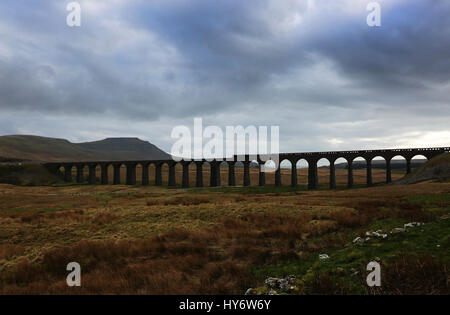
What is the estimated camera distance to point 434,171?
179 feet

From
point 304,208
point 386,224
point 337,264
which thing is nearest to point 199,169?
point 304,208

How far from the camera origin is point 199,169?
80312 millimetres

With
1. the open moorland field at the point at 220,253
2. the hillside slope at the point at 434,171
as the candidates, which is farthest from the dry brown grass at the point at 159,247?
the hillside slope at the point at 434,171

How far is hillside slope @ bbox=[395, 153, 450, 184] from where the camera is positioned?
52.7 meters

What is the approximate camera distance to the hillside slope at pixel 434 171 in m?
52.7

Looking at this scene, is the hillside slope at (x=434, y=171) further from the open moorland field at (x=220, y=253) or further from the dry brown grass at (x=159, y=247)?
the open moorland field at (x=220, y=253)

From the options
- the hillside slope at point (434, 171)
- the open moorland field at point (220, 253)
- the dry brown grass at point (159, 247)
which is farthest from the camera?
the hillside slope at point (434, 171)

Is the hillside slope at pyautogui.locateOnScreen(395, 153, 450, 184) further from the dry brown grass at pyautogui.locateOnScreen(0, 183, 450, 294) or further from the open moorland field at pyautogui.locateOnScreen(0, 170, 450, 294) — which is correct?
the open moorland field at pyautogui.locateOnScreen(0, 170, 450, 294)

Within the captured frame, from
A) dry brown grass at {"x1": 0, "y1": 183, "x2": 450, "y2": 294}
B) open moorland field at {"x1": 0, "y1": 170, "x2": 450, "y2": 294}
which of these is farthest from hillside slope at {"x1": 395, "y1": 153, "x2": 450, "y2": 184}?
open moorland field at {"x1": 0, "y1": 170, "x2": 450, "y2": 294}

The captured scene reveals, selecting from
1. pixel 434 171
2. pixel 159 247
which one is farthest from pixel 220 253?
pixel 434 171
